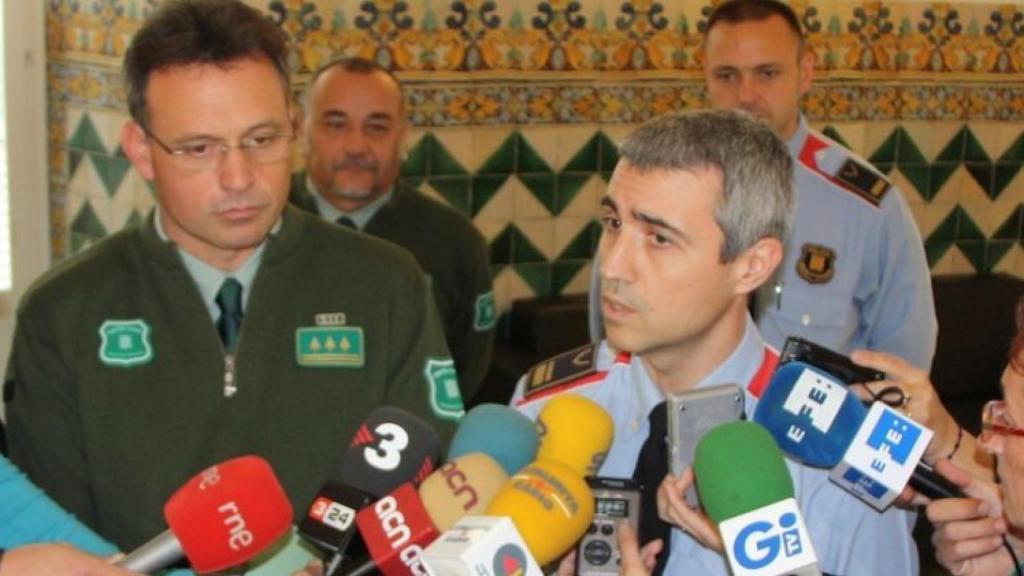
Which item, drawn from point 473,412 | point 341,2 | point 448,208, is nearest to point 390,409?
point 473,412

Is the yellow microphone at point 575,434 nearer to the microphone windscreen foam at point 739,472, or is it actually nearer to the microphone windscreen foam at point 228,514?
the microphone windscreen foam at point 739,472

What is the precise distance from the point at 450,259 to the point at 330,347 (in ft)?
5.24

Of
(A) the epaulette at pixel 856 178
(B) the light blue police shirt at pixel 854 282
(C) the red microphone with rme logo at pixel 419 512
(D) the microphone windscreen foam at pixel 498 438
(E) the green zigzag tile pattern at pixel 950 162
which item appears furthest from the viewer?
(E) the green zigzag tile pattern at pixel 950 162

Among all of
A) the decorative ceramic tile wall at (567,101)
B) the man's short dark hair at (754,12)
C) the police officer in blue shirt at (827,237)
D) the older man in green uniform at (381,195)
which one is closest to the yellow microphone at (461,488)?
the police officer in blue shirt at (827,237)

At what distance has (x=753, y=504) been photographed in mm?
1688

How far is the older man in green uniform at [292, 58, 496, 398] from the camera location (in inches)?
148

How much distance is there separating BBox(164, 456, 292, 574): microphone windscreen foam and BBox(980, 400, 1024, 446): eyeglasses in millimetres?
977

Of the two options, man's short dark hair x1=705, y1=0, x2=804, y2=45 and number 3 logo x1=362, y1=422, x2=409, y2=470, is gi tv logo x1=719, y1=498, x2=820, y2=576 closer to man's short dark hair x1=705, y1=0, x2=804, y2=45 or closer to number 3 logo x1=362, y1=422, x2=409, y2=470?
number 3 logo x1=362, y1=422, x2=409, y2=470

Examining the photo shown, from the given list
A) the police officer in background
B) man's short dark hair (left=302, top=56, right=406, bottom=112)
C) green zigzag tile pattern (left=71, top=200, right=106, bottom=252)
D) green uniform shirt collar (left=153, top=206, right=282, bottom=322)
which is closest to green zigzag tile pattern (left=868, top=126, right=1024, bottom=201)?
man's short dark hair (left=302, top=56, right=406, bottom=112)

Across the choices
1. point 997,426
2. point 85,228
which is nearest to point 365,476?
point 997,426

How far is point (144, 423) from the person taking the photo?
2148mm

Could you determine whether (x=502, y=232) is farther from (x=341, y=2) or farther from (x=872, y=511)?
(x=872, y=511)

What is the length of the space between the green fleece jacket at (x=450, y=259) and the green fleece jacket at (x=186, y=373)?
1479mm

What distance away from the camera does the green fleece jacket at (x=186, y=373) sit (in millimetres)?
2143
